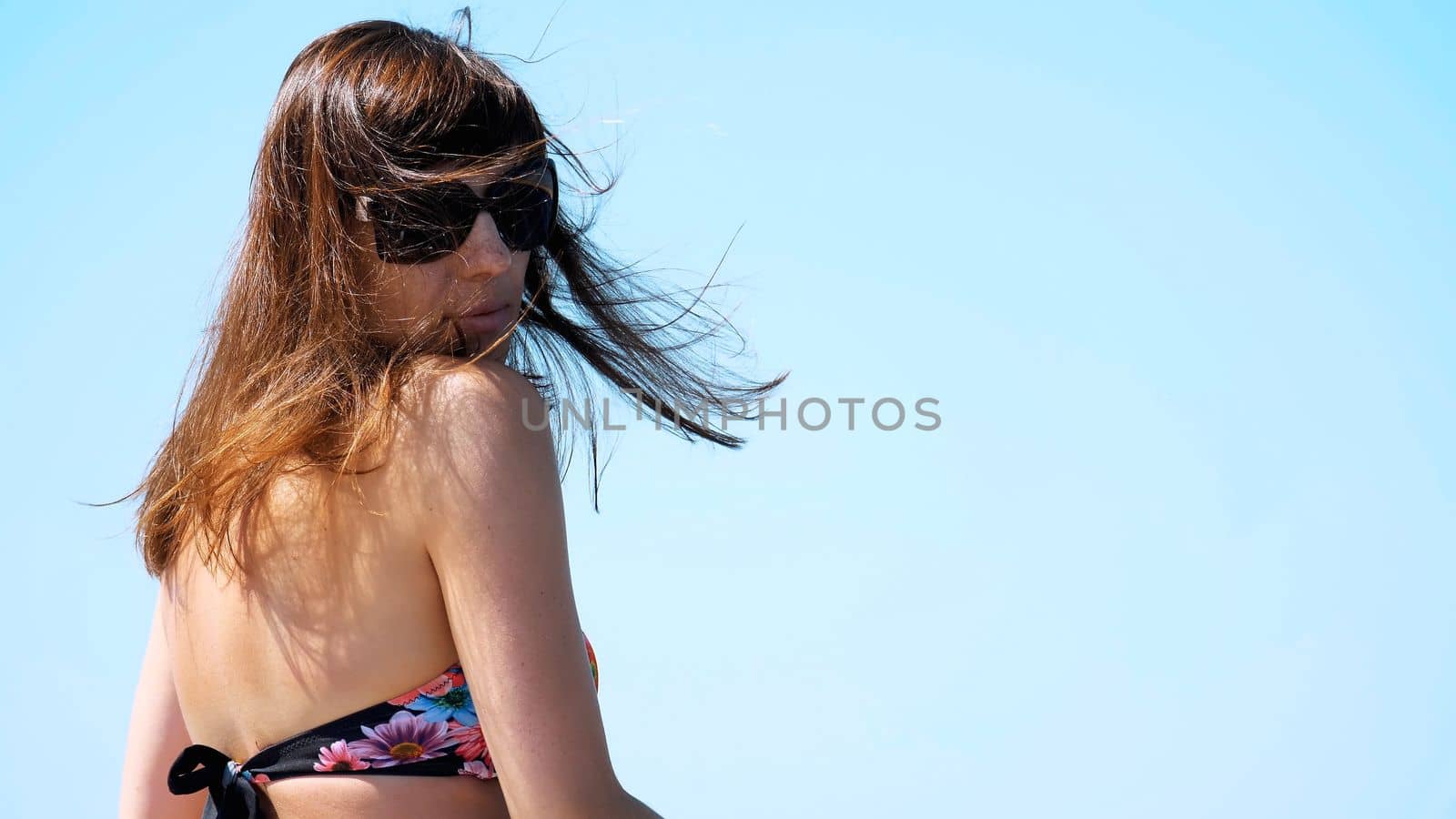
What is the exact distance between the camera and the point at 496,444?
1.76 meters

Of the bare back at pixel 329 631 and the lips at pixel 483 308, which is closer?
the bare back at pixel 329 631

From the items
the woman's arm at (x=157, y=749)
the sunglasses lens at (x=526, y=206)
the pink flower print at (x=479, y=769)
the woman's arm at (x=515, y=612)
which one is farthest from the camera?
the woman's arm at (x=157, y=749)

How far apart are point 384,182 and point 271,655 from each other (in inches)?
30.3

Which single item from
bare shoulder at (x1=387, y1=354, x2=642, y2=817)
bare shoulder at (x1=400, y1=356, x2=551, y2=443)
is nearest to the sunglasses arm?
bare shoulder at (x1=400, y1=356, x2=551, y2=443)

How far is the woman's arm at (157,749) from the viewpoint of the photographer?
2412 mm

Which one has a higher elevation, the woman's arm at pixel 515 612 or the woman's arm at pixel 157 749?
the woman's arm at pixel 515 612

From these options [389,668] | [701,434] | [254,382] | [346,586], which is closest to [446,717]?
[389,668]

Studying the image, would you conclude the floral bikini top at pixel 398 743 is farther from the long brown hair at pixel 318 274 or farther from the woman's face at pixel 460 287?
the woman's face at pixel 460 287

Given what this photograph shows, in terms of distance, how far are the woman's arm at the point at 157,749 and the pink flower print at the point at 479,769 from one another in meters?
0.75

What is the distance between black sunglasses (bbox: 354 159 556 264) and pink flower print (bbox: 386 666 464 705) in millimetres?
701

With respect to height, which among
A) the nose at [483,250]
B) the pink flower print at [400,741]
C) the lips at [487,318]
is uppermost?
the nose at [483,250]

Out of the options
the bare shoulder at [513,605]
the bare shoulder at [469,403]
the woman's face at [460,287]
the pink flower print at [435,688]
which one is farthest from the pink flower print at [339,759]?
the woman's face at [460,287]

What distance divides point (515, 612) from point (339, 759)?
16.1 inches

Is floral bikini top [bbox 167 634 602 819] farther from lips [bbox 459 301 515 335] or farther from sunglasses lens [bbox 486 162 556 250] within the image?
sunglasses lens [bbox 486 162 556 250]
